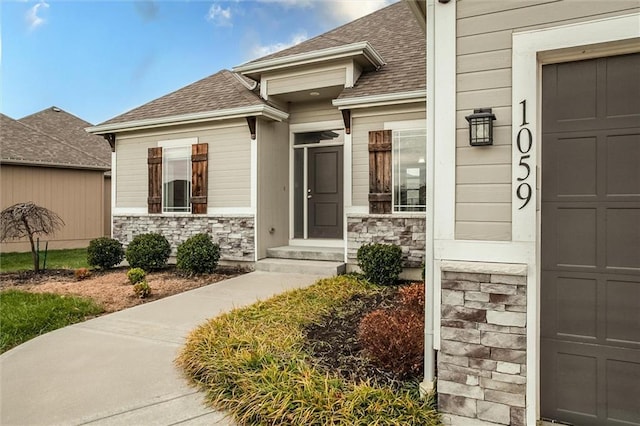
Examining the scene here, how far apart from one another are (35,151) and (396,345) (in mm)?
13850

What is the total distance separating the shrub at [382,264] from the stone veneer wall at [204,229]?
8.12 feet

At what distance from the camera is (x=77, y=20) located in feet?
34.5

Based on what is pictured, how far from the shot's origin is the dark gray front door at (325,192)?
26.6 ft

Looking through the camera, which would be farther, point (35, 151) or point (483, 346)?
point (35, 151)

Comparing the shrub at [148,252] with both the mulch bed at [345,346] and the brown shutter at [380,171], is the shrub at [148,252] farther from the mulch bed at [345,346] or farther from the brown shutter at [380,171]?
the mulch bed at [345,346]

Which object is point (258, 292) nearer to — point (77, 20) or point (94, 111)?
point (77, 20)

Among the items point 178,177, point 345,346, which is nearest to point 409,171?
point 345,346

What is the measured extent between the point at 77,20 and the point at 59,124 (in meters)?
9.13

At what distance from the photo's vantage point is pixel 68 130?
17453 millimetres

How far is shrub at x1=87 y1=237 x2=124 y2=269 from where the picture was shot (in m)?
8.05

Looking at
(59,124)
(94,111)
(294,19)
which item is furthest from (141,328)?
(94,111)

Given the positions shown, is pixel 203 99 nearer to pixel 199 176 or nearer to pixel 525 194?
pixel 199 176

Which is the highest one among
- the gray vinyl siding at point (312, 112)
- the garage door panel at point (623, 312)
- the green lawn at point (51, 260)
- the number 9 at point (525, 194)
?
the gray vinyl siding at point (312, 112)

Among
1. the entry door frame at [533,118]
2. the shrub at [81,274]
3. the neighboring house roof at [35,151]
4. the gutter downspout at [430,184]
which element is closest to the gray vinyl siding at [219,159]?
the shrub at [81,274]
